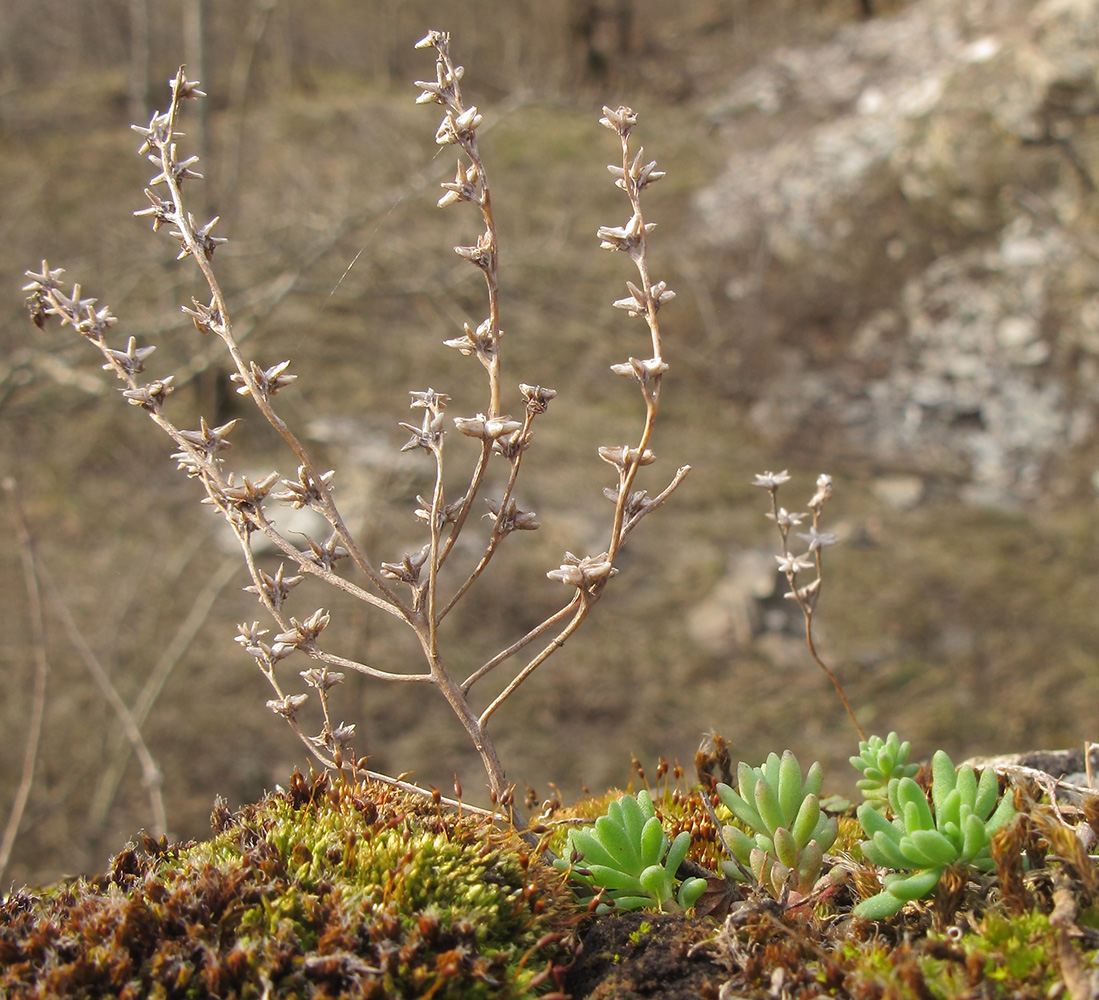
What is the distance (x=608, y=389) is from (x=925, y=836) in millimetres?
9374

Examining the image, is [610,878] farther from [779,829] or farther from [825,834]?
[825,834]

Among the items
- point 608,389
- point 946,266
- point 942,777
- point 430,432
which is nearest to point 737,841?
point 942,777

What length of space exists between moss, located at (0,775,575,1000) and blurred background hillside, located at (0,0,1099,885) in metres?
3.31

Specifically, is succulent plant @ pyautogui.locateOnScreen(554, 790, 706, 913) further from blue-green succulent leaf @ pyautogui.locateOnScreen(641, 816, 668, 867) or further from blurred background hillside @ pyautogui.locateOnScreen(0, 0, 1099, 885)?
blurred background hillside @ pyautogui.locateOnScreen(0, 0, 1099, 885)

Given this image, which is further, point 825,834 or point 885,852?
point 825,834

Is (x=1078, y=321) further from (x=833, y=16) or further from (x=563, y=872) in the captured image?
(x=563, y=872)

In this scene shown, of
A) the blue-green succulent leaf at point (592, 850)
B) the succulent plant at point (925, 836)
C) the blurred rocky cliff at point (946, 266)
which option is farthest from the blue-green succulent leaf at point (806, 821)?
the blurred rocky cliff at point (946, 266)

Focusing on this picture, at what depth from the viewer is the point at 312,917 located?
128 centimetres

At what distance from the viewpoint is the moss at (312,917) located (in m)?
1.20

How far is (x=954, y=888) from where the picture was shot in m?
1.35

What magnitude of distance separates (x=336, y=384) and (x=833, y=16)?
10899 mm

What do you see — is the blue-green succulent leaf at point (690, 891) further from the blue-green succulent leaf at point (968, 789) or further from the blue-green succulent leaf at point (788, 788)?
the blue-green succulent leaf at point (968, 789)

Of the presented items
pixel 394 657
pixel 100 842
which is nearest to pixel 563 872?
pixel 100 842

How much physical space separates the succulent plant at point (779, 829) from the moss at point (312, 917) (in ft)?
1.16
